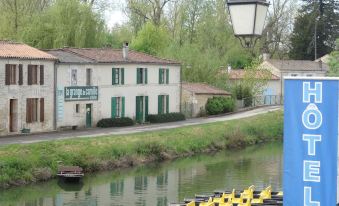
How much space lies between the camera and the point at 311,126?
9562 millimetres

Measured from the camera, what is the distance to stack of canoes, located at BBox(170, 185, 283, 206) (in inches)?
876

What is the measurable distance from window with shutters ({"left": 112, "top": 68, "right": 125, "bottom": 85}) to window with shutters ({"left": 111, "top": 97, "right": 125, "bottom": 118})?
3.66 ft

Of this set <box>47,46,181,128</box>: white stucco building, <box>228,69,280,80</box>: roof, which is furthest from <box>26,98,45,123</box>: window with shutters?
<box>228,69,280,80</box>: roof

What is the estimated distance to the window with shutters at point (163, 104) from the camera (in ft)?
164

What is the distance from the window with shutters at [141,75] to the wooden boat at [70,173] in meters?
17.7

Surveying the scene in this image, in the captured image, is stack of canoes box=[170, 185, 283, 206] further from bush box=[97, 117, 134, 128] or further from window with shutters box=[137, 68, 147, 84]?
window with shutters box=[137, 68, 147, 84]

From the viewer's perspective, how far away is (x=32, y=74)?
39.4 metres

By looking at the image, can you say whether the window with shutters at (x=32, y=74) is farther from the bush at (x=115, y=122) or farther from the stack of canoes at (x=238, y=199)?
the stack of canoes at (x=238, y=199)

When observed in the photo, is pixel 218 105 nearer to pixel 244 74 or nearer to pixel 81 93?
pixel 244 74

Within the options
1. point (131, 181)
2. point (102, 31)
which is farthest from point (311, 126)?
point (102, 31)

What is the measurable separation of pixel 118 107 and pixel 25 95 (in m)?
8.66

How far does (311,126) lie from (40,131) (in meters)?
31.7

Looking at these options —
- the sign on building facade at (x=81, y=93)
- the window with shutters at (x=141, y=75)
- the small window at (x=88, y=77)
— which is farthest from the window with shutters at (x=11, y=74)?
the window with shutters at (x=141, y=75)

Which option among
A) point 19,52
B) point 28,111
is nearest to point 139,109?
point 28,111
